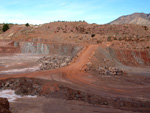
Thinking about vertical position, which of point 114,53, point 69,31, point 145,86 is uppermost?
point 69,31

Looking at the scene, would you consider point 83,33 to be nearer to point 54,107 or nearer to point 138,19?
point 54,107

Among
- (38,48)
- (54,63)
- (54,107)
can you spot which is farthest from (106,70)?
(38,48)

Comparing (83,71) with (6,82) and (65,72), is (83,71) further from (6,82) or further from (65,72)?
(6,82)

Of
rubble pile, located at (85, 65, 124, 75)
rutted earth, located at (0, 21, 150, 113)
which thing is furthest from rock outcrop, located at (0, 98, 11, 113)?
rubble pile, located at (85, 65, 124, 75)

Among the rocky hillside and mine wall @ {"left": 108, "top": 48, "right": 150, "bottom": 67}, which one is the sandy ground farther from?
the rocky hillside

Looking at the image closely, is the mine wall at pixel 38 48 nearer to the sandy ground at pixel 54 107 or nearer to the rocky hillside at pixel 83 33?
the rocky hillside at pixel 83 33

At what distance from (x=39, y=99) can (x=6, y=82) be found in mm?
4039

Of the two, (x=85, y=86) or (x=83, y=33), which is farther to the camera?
(x=83, y=33)

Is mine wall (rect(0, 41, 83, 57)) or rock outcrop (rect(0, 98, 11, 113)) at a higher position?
mine wall (rect(0, 41, 83, 57))

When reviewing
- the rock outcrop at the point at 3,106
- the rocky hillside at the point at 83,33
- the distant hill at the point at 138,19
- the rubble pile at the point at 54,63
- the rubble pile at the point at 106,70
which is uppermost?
the distant hill at the point at 138,19

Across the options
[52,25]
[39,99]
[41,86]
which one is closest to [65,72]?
[41,86]

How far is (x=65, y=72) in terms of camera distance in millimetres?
17766

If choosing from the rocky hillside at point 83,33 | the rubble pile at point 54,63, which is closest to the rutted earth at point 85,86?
the rubble pile at point 54,63

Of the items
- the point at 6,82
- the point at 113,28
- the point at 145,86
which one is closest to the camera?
the point at 6,82
